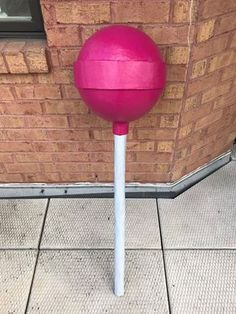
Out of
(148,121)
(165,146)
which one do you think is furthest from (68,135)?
(165,146)

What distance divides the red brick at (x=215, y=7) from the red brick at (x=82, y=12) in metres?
0.45

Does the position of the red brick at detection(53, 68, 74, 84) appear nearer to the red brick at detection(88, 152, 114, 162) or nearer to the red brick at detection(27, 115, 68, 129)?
the red brick at detection(27, 115, 68, 129)

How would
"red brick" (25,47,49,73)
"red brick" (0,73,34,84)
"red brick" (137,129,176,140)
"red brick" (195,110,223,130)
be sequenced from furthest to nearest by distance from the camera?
"red brick" (195,110,223,130) < "red brick" (137,129,176,140) < "red brick" (0,73,34,84) < "red brick" (25,47,49,73)

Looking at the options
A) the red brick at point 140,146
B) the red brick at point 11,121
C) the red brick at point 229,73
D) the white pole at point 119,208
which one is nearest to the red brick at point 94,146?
the red brick at point 140,146

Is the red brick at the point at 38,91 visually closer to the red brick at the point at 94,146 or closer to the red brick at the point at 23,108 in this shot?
the red brick at the point at 23,108

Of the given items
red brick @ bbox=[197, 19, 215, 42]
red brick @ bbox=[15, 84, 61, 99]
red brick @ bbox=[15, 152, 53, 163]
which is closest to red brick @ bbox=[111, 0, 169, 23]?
red brick @ bbox=[197, 19, 215, 42]

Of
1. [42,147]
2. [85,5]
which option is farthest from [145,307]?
[85,5]

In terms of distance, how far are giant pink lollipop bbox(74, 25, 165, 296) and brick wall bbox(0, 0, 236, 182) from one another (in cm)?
49

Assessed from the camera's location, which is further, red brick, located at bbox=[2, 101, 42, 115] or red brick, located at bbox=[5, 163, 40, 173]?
red brick, located at bbox=[5, 163, 40, 173]

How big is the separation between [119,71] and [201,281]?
126 centimetres

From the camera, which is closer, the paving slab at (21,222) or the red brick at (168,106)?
the red brick at (168,106)

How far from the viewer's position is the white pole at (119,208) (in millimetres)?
1277

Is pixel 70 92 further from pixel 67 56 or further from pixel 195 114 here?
pixel 195 114

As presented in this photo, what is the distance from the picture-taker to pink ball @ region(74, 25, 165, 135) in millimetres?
1060
